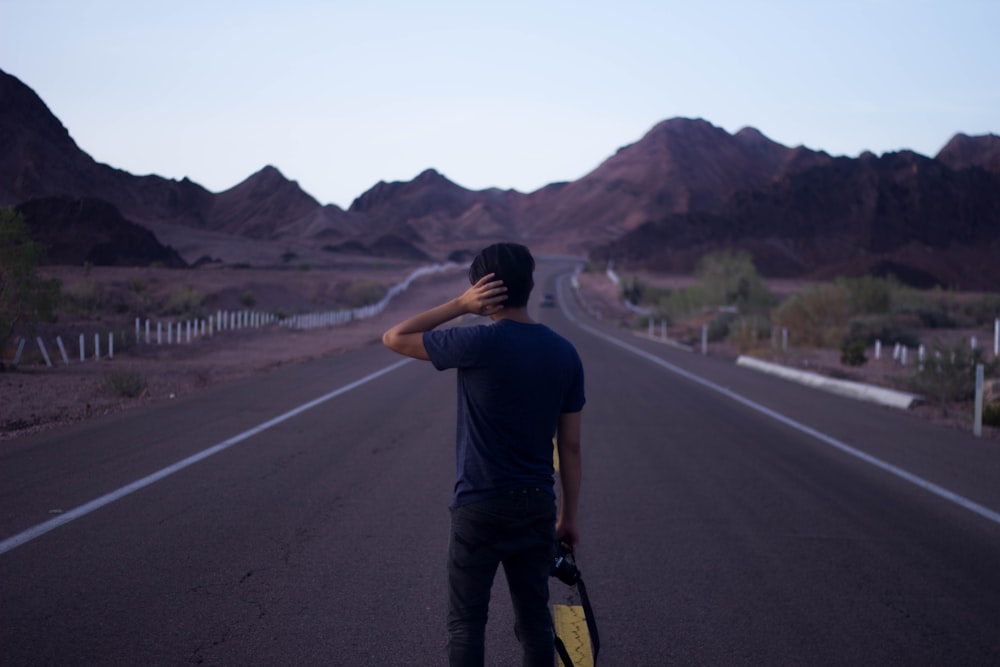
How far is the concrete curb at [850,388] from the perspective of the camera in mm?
19125

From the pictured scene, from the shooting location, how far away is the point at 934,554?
762 cm

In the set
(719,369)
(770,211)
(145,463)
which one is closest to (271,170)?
(770,211)

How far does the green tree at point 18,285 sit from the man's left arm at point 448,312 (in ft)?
64.5

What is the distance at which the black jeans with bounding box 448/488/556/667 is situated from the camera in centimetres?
389

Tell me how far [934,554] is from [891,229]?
12223 centimetres

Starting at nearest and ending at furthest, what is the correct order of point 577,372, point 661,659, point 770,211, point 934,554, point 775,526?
point 577,372
point 661,659
point 934,554
point 775,526
point 770,211

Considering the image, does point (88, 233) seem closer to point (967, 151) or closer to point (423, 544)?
point (967, 151)

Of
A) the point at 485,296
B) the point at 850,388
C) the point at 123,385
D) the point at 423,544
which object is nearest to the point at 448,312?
the point at 485,296

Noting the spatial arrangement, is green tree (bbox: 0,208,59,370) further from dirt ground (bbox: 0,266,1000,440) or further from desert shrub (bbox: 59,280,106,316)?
desert shrub (bbox: 59,280,106,316)

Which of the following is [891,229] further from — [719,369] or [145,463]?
[145,463]

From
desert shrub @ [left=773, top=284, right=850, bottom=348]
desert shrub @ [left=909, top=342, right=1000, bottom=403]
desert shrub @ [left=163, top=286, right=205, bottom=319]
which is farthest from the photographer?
desert shrub @ [left=163, top=286, right=205, bottom=319]

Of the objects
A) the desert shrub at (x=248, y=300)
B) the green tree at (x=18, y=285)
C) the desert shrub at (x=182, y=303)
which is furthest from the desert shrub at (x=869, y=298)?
the green tree at (x=18, y=285)

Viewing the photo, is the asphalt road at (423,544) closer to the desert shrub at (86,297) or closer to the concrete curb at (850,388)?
the concrete curb at (850,388)

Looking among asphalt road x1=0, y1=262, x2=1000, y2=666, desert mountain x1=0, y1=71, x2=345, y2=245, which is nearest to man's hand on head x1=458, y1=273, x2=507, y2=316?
asphalt road x1=0, y1=262, x2=1000, y2=666
